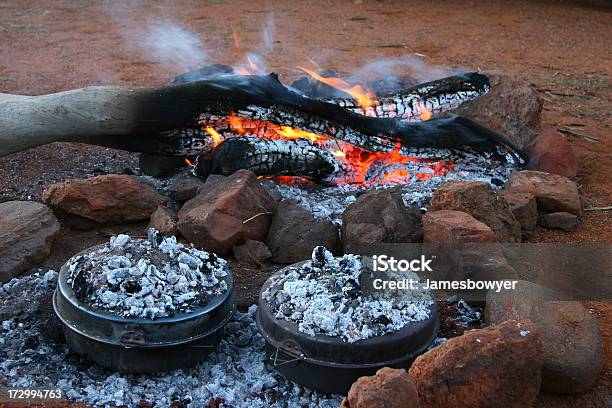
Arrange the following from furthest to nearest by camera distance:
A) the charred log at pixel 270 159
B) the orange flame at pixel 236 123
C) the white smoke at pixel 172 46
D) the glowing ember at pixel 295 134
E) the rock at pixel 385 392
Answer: the white smoke at pixel 172 46 < the glowing ember at pixel 295 134 < the orange flame at pixel 236 123 < the charred log at pixel 270 159 < the rock at pixel 385 392

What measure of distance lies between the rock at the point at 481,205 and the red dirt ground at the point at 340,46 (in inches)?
16.0

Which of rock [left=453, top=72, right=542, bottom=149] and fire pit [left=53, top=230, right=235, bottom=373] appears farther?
rock [left=453, top=72, right=542, bottom=149]

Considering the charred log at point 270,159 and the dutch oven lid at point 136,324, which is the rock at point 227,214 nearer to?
the charred log at point 270,159

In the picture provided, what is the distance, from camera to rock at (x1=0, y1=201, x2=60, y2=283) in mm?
3664

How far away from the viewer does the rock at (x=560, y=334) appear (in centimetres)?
294

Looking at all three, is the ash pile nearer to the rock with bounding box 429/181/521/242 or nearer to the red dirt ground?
the rock with bounding box 429/181/521/242

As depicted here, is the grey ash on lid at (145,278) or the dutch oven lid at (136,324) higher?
the grey ash on lid at (145,278)

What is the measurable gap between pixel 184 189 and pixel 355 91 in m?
1.88

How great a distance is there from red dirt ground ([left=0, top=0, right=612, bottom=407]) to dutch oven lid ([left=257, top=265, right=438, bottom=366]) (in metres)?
1.69

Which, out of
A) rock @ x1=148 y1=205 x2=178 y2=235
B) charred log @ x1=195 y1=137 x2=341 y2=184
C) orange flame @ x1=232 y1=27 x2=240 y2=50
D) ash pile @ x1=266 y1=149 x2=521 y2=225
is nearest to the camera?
rock @ x1=148 y1=205 x2=178 y2=235

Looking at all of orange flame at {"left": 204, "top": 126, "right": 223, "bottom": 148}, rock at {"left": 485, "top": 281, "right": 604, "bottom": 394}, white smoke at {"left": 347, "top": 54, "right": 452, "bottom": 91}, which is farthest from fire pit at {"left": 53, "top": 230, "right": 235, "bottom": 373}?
white smoke at {"left": 347, "top": 54, "right": 452, "bottom": 91}

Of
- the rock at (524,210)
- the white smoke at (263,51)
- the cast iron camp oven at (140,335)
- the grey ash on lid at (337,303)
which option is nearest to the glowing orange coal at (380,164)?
the rock at (524,210)

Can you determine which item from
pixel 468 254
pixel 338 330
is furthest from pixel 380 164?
pixel 338 330

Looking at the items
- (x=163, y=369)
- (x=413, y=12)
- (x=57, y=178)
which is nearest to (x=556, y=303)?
(x=163, y=369)
